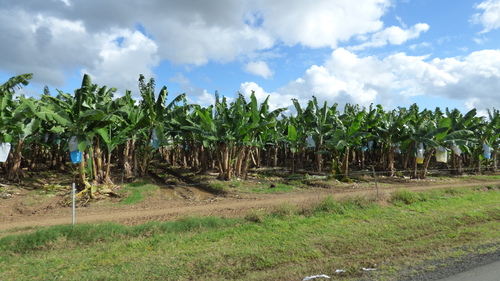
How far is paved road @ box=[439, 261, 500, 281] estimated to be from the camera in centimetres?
497

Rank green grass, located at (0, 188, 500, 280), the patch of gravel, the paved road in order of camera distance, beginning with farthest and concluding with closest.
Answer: green grass, located at (0, 188, 500, 280) → the patch of gravel → the paved road

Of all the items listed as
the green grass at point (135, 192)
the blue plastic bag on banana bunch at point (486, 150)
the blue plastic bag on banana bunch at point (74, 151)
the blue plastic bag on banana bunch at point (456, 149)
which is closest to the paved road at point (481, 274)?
the green grass at point (135, 192)

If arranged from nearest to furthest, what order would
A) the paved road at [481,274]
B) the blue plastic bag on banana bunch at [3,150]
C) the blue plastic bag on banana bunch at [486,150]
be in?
the paved road at [481,274], the blue plastic bag on banana bunch at [3,150], the blue plastic bag on banana bunch at [486,150]

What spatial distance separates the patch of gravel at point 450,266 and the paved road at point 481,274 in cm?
9

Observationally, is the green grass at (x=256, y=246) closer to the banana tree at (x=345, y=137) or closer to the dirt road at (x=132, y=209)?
the dirt road at (x=132, y=209)

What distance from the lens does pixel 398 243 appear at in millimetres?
6914

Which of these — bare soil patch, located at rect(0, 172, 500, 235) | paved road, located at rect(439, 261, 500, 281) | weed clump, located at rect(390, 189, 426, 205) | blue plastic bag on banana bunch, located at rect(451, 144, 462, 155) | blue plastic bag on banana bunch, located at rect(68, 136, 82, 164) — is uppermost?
blue plastic bag on banana bunch, located at rect(451, 144, 462, 155)

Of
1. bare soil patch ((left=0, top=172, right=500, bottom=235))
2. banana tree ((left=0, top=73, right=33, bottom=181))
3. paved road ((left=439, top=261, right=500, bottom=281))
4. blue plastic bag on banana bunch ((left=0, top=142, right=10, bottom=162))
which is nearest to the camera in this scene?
paved road ((left=439, top=261, right=500, bottom=281))

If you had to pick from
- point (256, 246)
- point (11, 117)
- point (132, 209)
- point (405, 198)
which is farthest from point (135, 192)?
point (405, 198)

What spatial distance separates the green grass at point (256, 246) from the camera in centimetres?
531

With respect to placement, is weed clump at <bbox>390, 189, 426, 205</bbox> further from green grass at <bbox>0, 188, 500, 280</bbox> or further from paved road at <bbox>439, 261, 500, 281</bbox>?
paved road at <bbox>439, 261, 500, 281</bbox>

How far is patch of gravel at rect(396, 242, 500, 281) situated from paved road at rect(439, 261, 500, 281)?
3.4 inches

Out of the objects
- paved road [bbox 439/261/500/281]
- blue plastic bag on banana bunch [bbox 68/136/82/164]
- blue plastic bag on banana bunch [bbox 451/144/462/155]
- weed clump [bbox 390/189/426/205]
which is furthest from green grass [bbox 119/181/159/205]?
blue plastic bag on banana bunch [bbox 451/144/462/155]

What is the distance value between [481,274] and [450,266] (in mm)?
449
